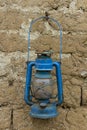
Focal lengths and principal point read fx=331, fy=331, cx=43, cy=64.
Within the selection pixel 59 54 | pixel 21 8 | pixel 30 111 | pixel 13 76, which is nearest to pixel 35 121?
pixel 30 111

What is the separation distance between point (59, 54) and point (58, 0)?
1.36 feet

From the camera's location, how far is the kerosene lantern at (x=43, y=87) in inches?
91.1

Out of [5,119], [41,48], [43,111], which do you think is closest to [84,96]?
[43,111]

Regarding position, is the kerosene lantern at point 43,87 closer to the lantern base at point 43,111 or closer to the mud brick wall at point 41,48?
the lantern base at point 43,111

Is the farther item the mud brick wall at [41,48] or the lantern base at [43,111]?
the mud brick wall at [41,48]

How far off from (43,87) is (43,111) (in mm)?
174

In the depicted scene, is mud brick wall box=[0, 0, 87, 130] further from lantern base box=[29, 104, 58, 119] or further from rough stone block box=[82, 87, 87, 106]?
lantern base box=[29, 104, 58, 119]

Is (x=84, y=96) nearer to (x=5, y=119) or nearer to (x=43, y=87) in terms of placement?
(x=43, y=87)

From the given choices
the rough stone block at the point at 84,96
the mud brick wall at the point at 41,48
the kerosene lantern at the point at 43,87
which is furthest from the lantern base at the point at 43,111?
the rough stone block at the point at 84,96

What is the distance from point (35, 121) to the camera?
2.53 meters

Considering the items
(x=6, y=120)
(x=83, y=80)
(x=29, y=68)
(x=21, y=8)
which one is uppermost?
(x=21, y=8)

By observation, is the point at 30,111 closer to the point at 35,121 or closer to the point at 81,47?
the point at 35,121

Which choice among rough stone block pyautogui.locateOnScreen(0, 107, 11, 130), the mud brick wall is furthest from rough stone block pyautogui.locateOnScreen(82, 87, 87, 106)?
rough stone block pyautogui.locateOnScreen(0, 107, 11, 130)

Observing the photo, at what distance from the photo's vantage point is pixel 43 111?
7.66 ft
